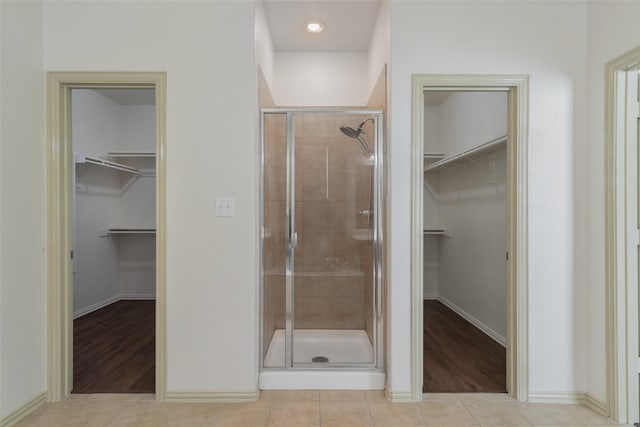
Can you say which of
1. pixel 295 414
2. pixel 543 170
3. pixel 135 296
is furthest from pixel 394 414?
pixel 135 296

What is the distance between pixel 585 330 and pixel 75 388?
340cm

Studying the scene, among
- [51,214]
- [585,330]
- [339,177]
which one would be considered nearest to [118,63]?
[51,214]

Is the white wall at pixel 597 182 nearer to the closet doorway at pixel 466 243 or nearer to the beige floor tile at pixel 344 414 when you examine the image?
the closet doorway at pixel 466 243

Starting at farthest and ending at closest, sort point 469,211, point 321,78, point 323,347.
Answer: point 469,211 < point 321,78 < point 323,347

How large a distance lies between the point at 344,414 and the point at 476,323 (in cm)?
229

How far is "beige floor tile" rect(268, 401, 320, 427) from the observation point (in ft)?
7.03

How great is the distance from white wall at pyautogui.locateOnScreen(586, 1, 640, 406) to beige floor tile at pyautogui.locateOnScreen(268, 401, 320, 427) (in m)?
1.74

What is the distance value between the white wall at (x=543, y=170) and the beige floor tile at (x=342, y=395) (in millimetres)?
252

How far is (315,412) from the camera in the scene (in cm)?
225

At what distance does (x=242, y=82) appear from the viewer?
2400 mm

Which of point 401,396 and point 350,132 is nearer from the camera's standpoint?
point 401,396

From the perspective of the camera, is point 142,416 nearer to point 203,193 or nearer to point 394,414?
point 203,193

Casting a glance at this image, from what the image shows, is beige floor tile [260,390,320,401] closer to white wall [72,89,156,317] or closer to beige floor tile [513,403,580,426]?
beige floor tile [513,403,580,426]

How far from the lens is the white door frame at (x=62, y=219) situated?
239 centimetres
